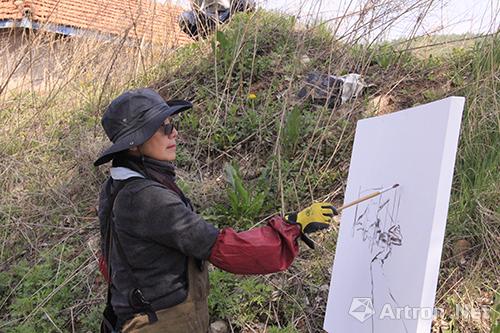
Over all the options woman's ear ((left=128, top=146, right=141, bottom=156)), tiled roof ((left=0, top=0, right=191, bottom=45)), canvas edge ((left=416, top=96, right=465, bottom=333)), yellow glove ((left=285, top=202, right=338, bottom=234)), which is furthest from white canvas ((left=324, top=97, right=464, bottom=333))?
tiled roof ((left=0, top=0, right=191, bottom=45))

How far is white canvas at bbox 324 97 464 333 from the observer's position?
124cm

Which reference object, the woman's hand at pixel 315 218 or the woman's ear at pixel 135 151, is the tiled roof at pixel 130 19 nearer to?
the woman's ear at pixel 135 151

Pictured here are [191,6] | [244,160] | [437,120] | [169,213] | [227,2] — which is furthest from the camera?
[227,2]

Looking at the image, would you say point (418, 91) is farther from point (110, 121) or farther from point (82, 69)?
point (82, 69)

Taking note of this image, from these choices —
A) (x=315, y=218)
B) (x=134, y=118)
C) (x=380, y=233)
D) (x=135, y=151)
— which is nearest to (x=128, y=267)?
(x=135, y=151)

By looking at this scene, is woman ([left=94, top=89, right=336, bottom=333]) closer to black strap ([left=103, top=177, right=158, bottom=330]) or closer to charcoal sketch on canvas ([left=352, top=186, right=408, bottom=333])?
black strap ([left=103, top=177, right=158, bottom=330])

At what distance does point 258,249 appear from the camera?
140 centimetres

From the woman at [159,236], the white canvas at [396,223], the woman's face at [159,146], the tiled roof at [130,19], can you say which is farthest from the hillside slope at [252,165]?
the woman's face at [159,146]

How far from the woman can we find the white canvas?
222mm

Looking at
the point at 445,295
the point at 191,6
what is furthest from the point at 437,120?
the point at 191,6

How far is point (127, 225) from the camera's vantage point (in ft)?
4.93

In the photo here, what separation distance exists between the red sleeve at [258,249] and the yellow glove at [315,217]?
0.02 metres

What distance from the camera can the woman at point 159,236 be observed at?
4.66 feet

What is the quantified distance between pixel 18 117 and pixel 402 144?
385 cm
